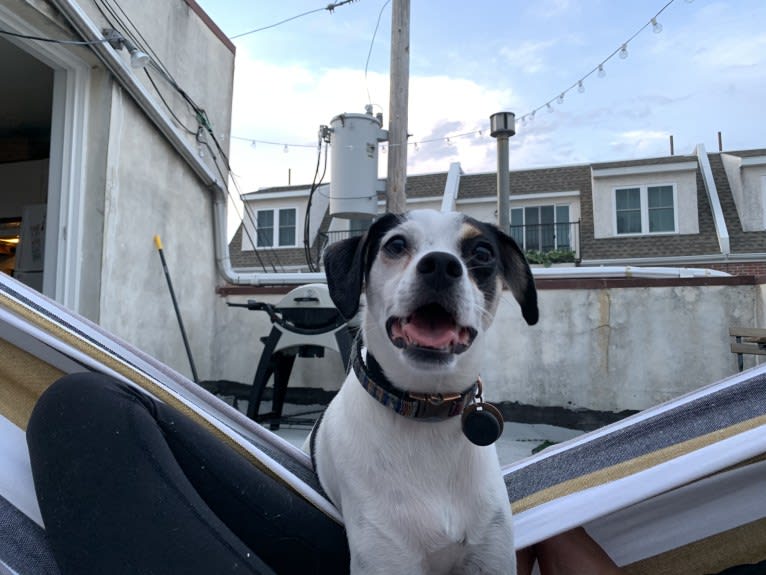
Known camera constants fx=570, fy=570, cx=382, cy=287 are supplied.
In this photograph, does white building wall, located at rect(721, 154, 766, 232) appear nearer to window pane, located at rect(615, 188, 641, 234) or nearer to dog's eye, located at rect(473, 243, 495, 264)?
window pane, located at rect(615, 188, 641, 234)

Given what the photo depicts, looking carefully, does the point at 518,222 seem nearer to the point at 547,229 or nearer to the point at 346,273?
the point at 547,229

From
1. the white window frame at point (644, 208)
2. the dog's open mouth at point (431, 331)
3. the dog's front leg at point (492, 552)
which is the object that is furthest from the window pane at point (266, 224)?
the dog's front leg at point (492, 552)

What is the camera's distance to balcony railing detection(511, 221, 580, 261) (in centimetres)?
1384

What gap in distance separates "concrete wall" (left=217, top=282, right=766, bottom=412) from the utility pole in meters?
1.34

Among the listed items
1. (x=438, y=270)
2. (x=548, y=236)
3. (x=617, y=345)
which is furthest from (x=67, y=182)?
(x=548, y=236)

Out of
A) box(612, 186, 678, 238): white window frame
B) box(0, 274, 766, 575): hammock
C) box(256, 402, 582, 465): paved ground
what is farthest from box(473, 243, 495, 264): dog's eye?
box(612, 186, 678, 238): white window frame

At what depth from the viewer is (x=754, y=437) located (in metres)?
0.98

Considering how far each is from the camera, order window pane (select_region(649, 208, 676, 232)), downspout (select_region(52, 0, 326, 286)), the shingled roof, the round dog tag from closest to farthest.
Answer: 1. the round dog tag
2. downspout (select_region(52, 0, 326, 286))
3. the shingled roof
4. window pane (select_region(649, 208, 676, 232))

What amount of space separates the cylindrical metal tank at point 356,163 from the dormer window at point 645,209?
1049 centimetres

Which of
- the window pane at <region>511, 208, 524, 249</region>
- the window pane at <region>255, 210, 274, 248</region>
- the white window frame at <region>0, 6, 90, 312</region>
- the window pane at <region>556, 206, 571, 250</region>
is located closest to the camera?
the white window frame at <region>0, 6, 90, 312</region>

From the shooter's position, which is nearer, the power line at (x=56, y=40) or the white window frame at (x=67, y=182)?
the power line at (x=56, y=40)

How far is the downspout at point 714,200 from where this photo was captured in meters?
12.6

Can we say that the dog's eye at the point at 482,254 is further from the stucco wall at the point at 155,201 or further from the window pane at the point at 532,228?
the window pane at the point at 532,228

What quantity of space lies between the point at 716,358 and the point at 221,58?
206 inches
